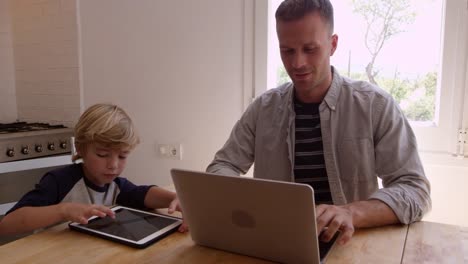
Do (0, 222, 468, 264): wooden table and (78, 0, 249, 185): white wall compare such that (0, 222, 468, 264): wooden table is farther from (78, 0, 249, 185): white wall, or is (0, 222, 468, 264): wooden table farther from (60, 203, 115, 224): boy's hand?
(78, 0, 249, 185): white wall

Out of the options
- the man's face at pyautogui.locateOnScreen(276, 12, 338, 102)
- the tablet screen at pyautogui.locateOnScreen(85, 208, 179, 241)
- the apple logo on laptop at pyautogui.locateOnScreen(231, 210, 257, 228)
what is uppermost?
the man's face at pyautogui.locateOnScreen(276, 12, 338, 102)

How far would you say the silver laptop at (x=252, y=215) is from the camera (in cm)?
75

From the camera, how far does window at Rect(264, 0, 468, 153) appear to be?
1962 millimetres

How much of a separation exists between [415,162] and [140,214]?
0.85 meters

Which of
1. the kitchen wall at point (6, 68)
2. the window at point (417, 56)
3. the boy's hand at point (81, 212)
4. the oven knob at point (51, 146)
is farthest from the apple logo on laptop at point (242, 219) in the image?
→ the kitchen wall at point (6, 68)

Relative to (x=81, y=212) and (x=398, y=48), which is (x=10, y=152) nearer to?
(x=81, y=212)

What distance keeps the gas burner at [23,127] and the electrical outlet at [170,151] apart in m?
0.83

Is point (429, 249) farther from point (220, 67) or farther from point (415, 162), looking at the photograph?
point (220, 67)

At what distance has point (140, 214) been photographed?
3.78 ft

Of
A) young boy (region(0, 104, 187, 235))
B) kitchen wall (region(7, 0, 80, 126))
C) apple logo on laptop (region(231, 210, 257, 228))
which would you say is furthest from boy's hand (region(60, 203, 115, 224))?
kitchen wall (region(7, 0, 80, 126))

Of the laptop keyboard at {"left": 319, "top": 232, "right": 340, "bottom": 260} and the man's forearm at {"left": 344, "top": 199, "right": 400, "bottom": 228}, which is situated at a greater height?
the man's forearm at {"left": 344, "top": 199, "right": 400, "bottom": 228}

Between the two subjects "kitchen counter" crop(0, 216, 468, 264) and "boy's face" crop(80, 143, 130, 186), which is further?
"boy's face" crop(80, 143, 130, 186)

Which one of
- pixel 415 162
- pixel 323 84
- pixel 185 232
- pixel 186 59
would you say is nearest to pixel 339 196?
pixel 415 162

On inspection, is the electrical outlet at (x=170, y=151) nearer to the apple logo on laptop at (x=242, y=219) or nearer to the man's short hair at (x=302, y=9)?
the man's short hair at (x=302, y=9)
